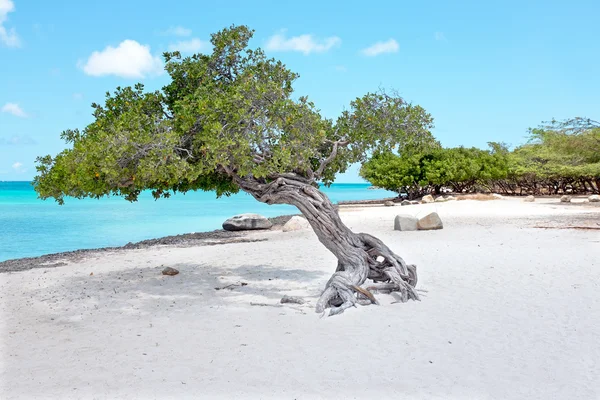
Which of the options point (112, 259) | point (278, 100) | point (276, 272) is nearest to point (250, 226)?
point (112, 259)

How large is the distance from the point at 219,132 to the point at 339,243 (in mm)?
3071

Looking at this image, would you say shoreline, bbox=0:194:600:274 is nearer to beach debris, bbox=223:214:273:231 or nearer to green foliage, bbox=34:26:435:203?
beach debris, bbox=223:214:273:231

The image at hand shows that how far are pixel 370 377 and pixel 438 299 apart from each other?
12.9 ft

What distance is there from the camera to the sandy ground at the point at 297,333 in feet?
19.1

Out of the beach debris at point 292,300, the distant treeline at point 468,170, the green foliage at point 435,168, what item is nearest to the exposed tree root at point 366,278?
the beach debris at point 292,300

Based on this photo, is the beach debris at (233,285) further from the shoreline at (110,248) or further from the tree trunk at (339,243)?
the shoreline at (110,248)

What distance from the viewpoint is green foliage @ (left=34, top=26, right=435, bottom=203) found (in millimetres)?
8633

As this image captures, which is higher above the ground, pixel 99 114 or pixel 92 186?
pixel 99 114

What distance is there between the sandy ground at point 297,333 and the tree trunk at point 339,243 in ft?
1.73

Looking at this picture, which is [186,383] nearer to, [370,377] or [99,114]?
[370,377]

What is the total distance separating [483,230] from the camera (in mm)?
19328

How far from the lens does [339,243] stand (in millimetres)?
9914

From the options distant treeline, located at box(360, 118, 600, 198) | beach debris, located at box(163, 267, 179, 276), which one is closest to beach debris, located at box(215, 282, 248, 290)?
beach debris, located at box(163, 267, 179, 276)

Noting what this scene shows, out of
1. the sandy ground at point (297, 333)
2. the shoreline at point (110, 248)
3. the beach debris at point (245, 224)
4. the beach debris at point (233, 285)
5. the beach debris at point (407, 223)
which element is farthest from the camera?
the beach debris at point (245, 224)
